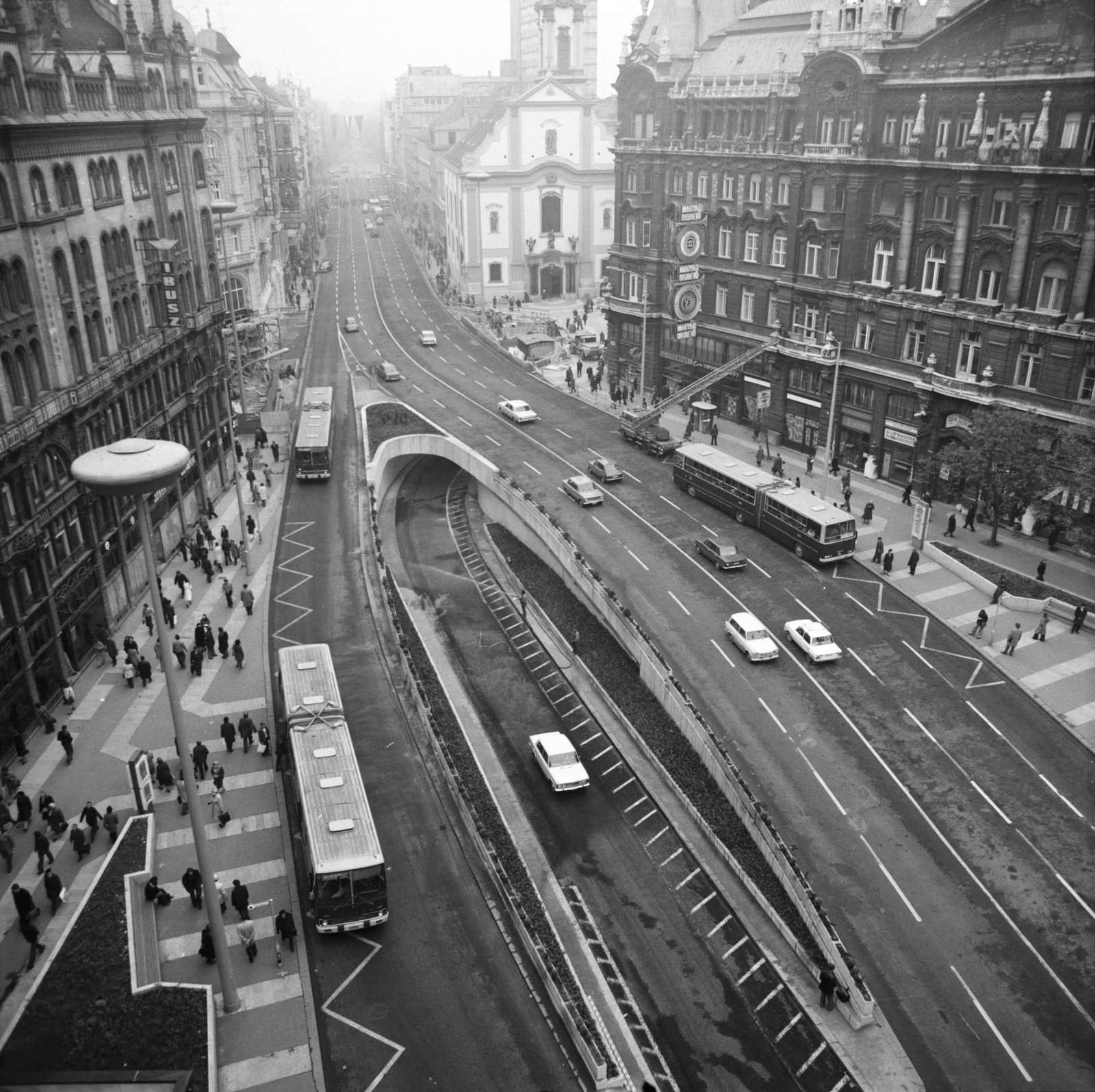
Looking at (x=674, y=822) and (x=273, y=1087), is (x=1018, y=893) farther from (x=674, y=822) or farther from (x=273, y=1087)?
(x=273, y=1087)

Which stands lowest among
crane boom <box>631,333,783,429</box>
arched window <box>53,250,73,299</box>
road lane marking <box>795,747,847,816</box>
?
road lane marking <box>795,747,847,816</box>

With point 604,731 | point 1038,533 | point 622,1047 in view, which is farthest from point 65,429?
point 1038,533

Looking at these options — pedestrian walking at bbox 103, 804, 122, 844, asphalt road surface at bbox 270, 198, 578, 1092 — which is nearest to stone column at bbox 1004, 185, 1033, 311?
asphalt road surface at bbox 270, 198, 578, 1092

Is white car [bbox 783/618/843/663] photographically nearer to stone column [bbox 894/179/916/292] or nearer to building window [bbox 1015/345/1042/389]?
building window [bbox 1015/345/1042/389]

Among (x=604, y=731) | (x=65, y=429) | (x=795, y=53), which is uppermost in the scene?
(x=795, y=53)

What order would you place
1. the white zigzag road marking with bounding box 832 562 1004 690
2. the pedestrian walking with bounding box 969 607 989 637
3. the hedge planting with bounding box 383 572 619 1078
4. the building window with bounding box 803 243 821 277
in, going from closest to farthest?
the hedge planting with bounding box 383 572 619 1078
the white zigzag road marking with bounding box 832 562 1004 690
the pedestrian walking with bounding box 969 607 989 637
the building window with bounding box 803 243 821 277
